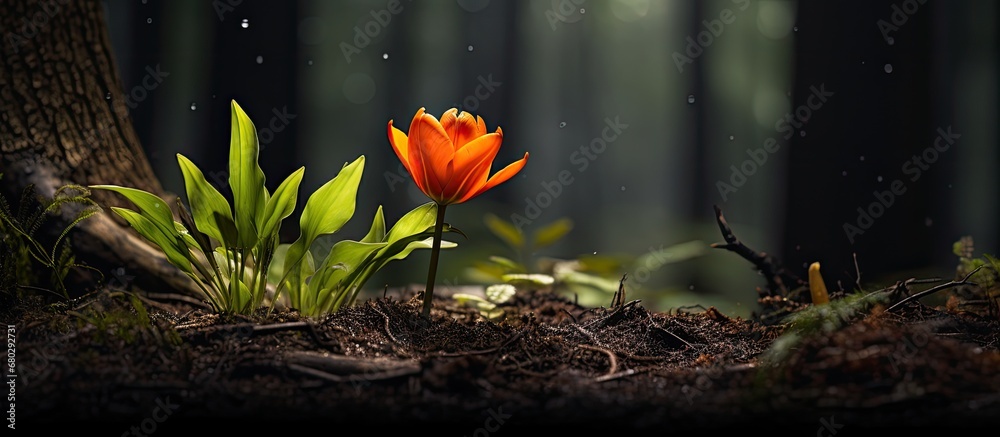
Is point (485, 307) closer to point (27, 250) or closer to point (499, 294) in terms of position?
point (499, 294)

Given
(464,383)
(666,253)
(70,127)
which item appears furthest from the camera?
(666,253)

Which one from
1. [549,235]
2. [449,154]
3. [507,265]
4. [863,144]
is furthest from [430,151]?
[863,144]

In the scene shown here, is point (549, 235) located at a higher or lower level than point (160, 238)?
higher

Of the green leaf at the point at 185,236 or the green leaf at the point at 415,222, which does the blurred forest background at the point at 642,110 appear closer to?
the green leaf at the point at 415,222

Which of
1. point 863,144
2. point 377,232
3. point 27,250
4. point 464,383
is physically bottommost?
point 464,383

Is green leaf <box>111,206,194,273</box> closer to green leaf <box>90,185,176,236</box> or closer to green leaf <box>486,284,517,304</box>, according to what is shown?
green leaf <box>90,185,176,236</box>

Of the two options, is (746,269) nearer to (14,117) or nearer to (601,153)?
(601,153)
